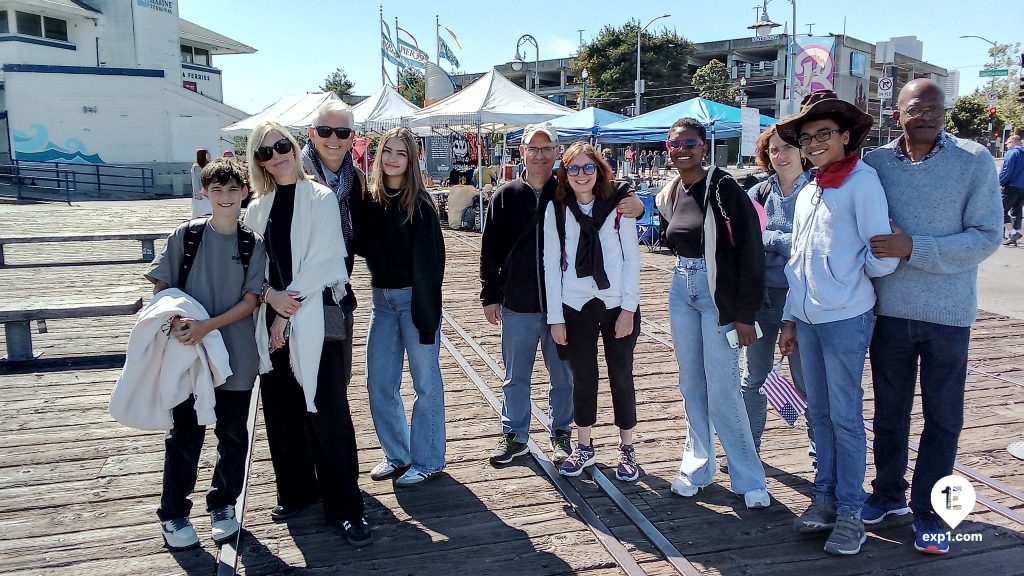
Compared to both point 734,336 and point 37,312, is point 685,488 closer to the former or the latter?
point 734,336

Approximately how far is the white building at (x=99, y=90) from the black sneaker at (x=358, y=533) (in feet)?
102

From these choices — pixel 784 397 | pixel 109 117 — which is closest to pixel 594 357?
pixel 784 397

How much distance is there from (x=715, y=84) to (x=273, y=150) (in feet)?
179

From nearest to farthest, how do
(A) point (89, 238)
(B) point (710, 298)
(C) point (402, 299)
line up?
(B) point (710, 298) < (C) point (402, 299) < (A) point (89, 238)

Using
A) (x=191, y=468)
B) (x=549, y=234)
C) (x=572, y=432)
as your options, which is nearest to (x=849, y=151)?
(x=549, y=234)

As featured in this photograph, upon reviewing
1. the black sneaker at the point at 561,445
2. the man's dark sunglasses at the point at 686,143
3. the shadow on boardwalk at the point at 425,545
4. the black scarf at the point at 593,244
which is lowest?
the shadow on boardwalk at the point at 425,545

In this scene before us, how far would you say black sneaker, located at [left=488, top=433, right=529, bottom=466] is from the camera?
4219mm

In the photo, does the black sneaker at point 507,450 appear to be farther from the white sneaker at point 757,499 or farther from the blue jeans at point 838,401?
the blue jeans at point 838,401

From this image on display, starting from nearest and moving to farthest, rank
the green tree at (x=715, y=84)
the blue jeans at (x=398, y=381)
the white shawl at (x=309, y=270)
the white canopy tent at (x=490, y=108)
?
the white shawl at (x=309, y=270)
the blue jeans at (x=398, y=381)
the white canopy tent at (x=490, y=108)
the green tree at (x=715, y=84)

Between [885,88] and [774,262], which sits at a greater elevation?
[885,88]

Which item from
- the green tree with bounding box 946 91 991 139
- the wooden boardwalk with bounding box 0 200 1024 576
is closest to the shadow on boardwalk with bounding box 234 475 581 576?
the wooden boardwalk with bounding box 0 200 1024 576

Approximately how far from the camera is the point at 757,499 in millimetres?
3582

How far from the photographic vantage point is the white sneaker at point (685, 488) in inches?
148

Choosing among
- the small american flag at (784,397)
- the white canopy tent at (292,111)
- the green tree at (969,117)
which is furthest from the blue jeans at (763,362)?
the green tree at (969,117)
